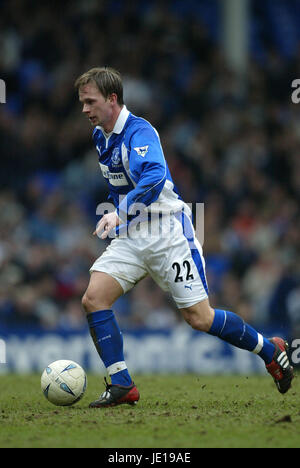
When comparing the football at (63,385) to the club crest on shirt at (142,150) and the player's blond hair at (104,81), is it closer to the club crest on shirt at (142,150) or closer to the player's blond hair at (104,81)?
the club crest on shirt at (142,150)

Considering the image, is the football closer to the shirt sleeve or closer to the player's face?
the shirt sleeve

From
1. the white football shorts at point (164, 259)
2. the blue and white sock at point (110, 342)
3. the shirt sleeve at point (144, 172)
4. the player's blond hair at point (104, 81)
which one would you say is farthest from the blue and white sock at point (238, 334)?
the player's blond hair at point (104, 81)

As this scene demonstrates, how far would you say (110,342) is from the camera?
20.5 feet

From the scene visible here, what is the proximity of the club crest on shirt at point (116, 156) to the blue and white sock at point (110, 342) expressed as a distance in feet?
3.73

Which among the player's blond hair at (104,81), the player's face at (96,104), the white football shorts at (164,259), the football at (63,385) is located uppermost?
the player's blond hair at (104,81)

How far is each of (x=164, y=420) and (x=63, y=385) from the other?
3.64ft

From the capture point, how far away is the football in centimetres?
628

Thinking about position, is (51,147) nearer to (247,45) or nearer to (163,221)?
(247,45)

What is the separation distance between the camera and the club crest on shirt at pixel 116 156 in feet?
20.6

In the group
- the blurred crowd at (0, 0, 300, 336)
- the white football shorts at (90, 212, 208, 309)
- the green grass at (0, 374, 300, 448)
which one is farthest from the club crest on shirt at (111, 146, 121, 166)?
the blurred crowd at (0, 0, 300, 336)

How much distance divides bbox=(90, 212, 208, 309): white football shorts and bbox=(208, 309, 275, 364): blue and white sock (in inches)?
9.1

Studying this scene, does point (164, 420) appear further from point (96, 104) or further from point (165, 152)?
point (165, 152)

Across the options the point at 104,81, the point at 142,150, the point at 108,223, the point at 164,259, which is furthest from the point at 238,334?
the point at 104,81
